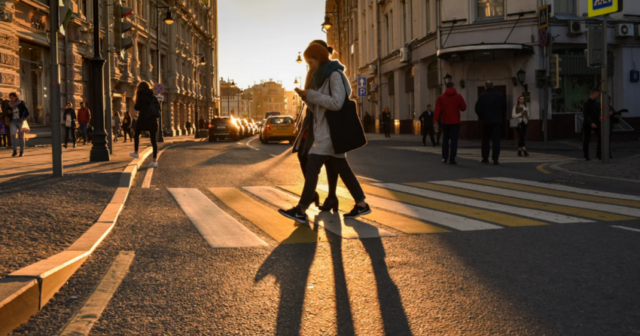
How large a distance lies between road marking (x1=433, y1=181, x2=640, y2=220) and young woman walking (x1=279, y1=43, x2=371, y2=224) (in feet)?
9.14

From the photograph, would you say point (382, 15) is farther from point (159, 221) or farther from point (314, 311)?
point (314, 311)

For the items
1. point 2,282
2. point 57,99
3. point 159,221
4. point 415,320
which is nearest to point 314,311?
point 415,320

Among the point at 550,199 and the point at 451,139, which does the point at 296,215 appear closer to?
the point at 550,199

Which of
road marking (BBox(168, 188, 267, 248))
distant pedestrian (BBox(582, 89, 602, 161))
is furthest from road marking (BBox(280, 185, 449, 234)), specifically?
distant pedestrian (BBox(582, 89, 602, 161))

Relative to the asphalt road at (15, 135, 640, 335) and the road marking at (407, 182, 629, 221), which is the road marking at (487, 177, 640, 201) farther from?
the asphalt road at (15, 135, 640, 335)

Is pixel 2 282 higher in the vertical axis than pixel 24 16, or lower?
lower

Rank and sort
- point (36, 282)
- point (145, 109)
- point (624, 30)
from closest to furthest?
point (36, 282), point (145, 109), point (624, 30)

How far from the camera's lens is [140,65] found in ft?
144

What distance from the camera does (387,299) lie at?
370cm

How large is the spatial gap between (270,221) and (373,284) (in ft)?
8.48

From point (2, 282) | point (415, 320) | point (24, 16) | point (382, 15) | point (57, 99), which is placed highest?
point (382, 15)

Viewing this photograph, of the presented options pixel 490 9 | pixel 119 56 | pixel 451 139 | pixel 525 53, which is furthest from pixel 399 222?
pixel 119 56

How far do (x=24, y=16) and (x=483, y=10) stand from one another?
710 inches

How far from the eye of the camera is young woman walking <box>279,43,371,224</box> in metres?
6.08
